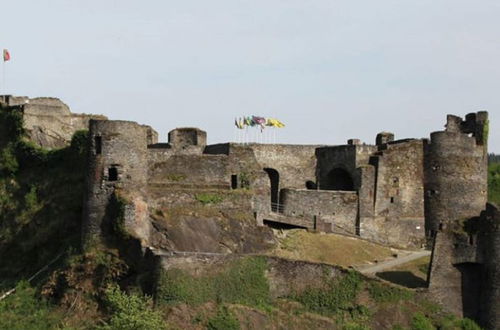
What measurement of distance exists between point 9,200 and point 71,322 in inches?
438

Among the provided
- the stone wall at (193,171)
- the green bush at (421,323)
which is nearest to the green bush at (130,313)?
the stone wall at (193,171)

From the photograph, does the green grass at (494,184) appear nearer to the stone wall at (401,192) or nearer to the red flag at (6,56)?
the stone wall at (401,192)

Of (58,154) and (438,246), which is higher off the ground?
(58,154)

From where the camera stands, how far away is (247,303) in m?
39.0

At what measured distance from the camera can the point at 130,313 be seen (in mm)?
36875

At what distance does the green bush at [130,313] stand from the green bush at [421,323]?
1124 centimetres

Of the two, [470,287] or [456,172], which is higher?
[456,172]

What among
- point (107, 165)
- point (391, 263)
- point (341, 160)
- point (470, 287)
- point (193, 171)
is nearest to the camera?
point (107, 165)

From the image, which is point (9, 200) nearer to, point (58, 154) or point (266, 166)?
point (58, 154)

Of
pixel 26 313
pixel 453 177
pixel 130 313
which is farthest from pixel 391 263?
pixel 26 313

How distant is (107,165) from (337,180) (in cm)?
2002

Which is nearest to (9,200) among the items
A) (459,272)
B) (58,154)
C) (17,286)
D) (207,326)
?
(58,154)

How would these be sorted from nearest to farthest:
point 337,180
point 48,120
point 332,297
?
point 332,297, point 48,120, point 337,180

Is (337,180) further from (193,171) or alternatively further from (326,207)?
(193,171)
